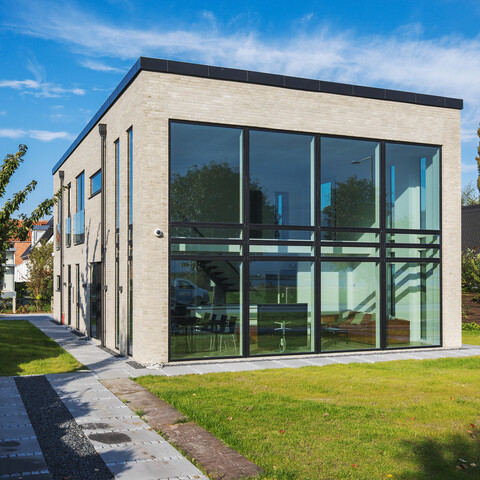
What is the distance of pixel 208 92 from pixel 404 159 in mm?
5917

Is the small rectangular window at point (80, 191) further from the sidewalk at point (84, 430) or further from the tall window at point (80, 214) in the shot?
the sidewalk at point (84, 430)

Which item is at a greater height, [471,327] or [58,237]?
[58,237]

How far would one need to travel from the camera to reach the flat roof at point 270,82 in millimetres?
13281

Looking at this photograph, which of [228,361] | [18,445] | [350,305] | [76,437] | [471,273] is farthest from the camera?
[471,273]

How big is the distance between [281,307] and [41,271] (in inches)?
1017

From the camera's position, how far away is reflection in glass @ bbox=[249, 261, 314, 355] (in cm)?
1392

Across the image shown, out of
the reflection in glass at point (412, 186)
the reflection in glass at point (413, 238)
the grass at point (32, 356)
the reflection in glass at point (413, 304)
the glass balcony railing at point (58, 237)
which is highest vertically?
the reflection in glass at point (412, 186)

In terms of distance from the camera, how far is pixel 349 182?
15.1m

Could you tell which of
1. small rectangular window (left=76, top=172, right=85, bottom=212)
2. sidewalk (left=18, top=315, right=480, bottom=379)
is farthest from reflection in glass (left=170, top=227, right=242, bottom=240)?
small rectangular window (left=76, top=172, right=85, bottom=212)

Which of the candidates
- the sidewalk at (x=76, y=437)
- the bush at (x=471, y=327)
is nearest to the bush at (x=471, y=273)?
the bush at (x=471, y=327)

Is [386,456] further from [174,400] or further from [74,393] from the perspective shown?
[74,393]

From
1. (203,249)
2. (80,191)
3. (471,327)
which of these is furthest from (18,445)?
(471,327)

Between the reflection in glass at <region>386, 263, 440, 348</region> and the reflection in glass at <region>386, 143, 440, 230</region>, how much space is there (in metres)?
1.23

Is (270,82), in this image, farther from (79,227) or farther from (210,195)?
(79,227)
